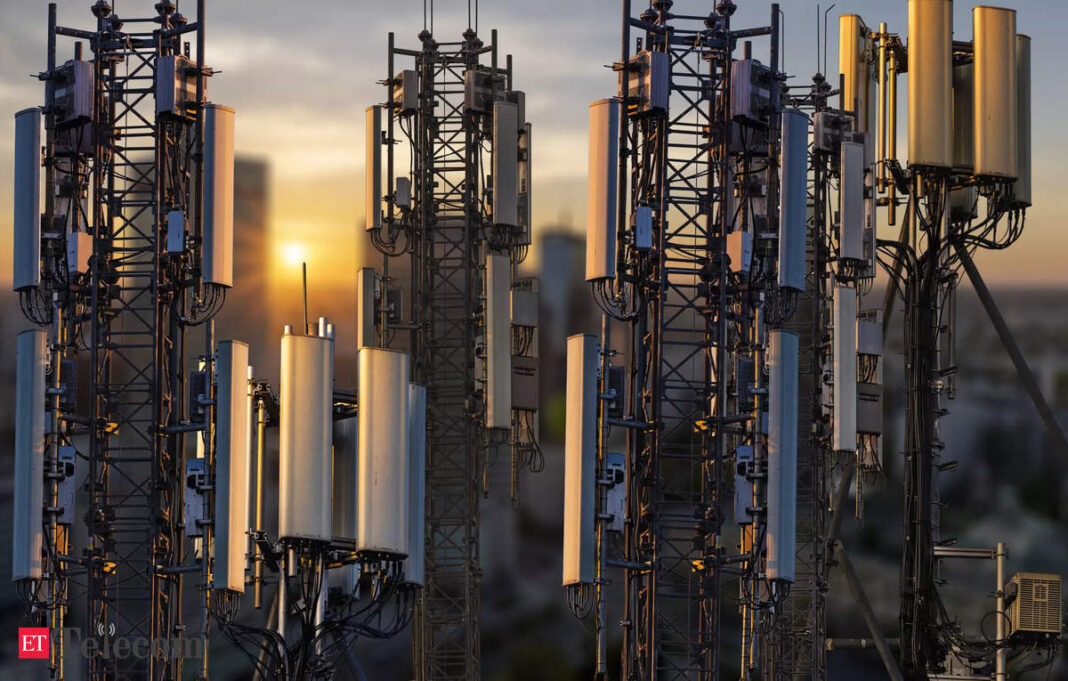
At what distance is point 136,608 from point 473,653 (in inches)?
354

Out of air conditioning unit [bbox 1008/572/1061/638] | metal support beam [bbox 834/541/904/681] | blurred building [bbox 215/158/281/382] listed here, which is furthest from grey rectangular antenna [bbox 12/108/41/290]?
air conditioning unit [bbox 1008/572/1061/638]

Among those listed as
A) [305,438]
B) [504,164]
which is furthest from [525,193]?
[305,438]

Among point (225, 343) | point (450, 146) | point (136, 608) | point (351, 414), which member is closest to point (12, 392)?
point (136, 608)

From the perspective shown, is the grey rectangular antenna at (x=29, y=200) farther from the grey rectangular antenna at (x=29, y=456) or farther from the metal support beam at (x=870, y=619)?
the metal support beam at (x=870, y=619)

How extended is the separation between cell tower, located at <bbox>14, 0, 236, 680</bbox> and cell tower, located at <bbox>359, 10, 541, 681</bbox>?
306 inches

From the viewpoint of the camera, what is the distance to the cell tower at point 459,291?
45312mm

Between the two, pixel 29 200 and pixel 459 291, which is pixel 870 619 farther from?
pixel 29 200

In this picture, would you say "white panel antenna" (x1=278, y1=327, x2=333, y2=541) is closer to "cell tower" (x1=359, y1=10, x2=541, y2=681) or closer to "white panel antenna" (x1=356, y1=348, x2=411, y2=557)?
"white panel antenna" (x1=356, y1=348, x2=411, y2=557)

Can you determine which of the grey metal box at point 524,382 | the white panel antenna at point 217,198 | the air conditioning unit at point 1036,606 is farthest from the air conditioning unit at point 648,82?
the air conditioning unit at point 1036,606

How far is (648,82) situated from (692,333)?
4.27 meters

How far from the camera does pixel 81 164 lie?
38.7 m

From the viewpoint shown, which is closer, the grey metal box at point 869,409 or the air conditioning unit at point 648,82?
the air conditioning unit at point 648,82

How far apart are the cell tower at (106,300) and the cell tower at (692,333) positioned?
659cm

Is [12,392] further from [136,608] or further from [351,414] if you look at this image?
[351,414]
